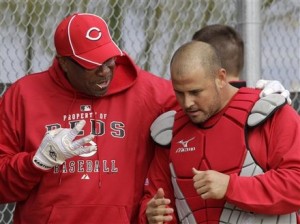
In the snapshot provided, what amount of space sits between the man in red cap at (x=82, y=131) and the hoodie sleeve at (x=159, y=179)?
13cm

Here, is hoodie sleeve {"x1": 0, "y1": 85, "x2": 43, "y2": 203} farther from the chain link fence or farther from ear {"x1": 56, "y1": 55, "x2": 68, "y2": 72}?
the chain link fence

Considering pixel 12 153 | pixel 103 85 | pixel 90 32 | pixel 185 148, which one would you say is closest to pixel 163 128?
pixel 185 148

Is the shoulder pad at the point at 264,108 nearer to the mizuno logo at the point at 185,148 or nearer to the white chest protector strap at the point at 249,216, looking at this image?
the white chest protector strap at the point at 249,216

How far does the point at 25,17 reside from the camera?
5.87m

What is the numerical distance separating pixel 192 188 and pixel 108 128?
572mm

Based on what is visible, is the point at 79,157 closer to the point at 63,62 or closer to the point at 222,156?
the point at 63,62

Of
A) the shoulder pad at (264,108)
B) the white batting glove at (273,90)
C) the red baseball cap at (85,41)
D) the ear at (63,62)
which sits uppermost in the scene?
the red baseball cap at (85,41)

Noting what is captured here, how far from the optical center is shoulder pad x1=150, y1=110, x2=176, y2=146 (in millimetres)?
4145

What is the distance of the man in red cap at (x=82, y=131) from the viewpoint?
426cm

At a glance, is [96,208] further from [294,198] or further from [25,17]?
[25,17]

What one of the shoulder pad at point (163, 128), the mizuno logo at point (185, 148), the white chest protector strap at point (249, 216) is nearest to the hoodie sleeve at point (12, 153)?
the shoulder pad at point (163, 128)

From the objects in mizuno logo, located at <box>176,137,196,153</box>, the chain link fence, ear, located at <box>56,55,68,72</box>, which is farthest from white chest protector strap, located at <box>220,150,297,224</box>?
the chain link fence

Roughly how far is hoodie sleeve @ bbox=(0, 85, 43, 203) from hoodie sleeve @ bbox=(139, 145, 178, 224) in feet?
1.57

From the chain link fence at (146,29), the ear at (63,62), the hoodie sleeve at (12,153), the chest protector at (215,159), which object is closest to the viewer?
the chest protector at (215,159)
